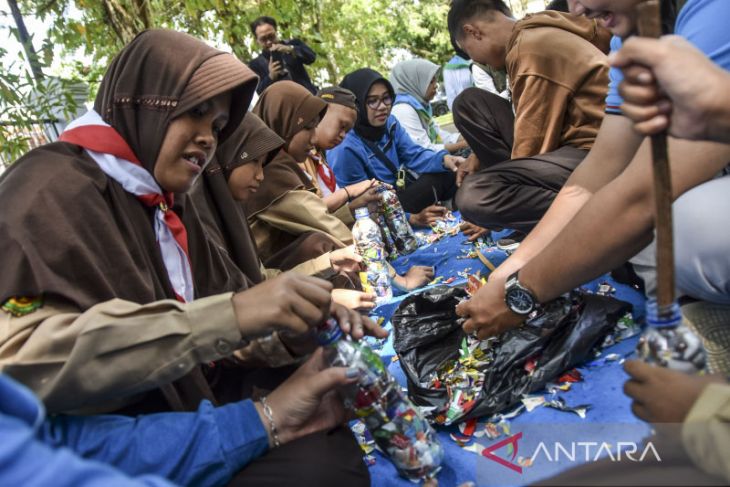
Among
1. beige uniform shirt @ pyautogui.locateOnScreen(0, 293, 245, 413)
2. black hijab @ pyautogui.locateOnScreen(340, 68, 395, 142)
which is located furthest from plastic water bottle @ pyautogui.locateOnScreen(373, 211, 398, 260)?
beige uniform shirt @ pyautogui.locateOnScreen(0, 293, 245, 413)

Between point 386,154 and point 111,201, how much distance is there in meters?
4.23

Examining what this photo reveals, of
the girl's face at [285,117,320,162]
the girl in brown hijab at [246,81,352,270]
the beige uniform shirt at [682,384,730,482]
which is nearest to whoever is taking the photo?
the beige uniform shirt at [682,384,730,482]

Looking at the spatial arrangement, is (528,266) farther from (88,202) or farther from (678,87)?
(88,202)

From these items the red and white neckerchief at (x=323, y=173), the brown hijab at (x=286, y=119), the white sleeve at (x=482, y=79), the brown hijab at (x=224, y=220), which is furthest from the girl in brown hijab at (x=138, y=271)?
the white sleeve at (x=482, y=79)

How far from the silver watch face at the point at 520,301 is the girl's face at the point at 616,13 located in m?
0.97

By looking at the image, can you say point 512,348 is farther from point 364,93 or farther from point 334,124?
point 364,93

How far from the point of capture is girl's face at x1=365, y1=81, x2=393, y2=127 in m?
5.45

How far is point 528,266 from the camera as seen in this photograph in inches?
78.7

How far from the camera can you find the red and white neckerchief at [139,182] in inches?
68.2

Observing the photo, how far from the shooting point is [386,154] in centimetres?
571

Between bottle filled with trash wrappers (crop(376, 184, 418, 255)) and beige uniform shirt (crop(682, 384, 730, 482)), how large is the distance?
389 cm

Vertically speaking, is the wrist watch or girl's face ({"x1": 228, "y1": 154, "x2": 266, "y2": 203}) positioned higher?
girl's face ({"x1": 228, "y1": 154, "x2": 266, "y2": 203})

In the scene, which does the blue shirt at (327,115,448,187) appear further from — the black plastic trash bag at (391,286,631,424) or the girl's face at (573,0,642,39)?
the girl's face at (573,0,642,39)

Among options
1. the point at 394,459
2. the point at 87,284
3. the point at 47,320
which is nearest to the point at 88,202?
the point at 87,284
